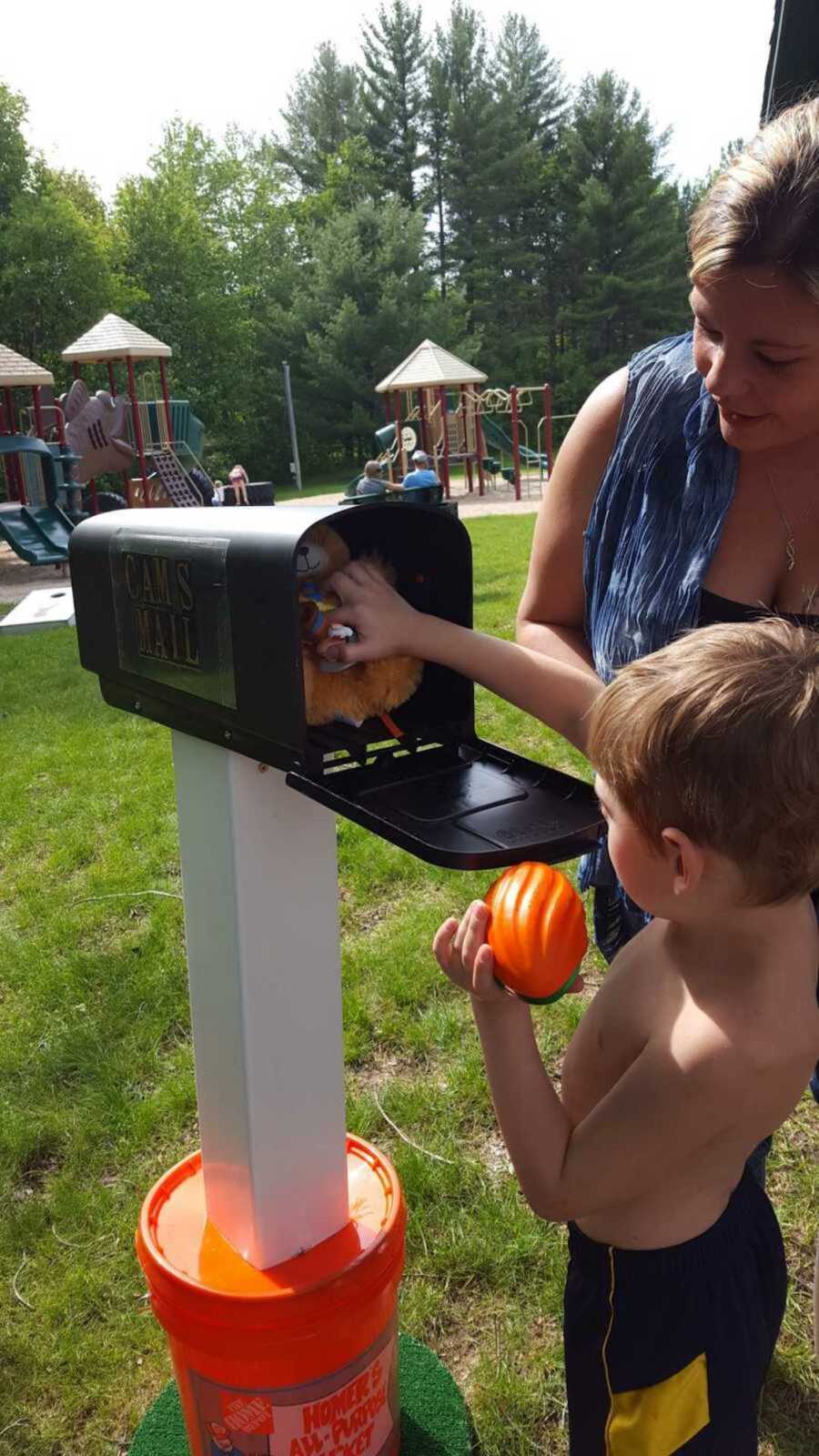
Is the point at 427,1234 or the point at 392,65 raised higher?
the point at 392,65

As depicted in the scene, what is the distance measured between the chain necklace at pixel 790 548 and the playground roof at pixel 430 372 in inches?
660

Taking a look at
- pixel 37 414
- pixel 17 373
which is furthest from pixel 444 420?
pixel 17 373

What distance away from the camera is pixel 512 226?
34219mm

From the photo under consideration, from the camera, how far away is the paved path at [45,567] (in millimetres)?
10375

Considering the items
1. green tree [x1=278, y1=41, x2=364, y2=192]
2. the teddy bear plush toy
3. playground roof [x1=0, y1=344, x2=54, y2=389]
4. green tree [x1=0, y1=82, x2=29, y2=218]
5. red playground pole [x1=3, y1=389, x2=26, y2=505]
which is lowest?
the teddy bear plush toy

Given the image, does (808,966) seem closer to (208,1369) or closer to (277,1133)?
(277,1133)

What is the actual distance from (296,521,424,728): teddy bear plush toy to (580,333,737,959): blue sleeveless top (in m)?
0.30

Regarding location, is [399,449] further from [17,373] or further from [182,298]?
[182,298]

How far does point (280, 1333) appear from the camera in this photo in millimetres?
1203

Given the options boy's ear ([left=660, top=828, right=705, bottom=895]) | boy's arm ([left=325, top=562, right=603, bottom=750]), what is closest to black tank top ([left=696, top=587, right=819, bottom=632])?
boy's arm ([left=325, top=562, right=603, bottom=750])

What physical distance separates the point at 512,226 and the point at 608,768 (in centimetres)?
3724

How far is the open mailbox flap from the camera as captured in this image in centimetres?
89

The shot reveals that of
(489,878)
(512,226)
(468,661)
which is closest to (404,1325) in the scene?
(468,661)

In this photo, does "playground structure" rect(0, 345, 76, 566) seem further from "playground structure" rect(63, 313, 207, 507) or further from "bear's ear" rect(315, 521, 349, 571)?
"bear's ear" rect(315, 521, 349, 571)
